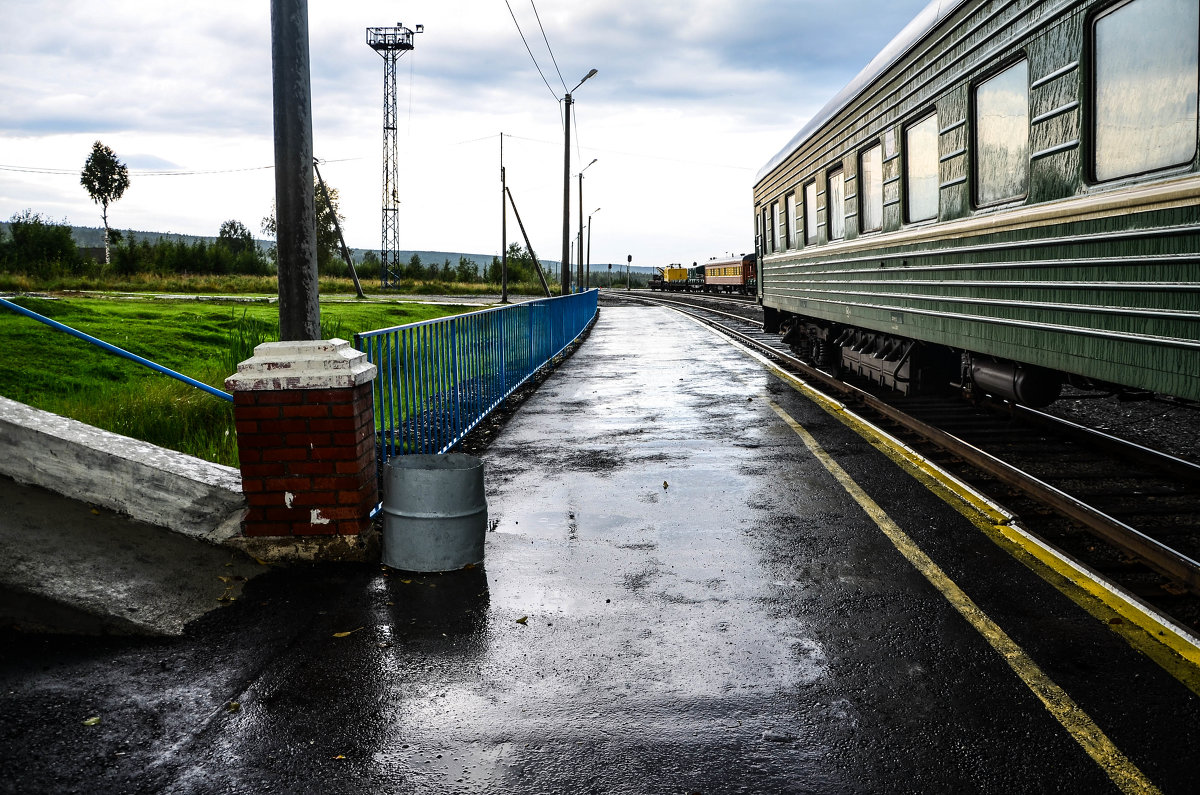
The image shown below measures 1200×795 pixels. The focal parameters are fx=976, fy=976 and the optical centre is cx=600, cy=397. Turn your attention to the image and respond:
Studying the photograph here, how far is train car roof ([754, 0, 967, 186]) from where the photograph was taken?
7704 mm

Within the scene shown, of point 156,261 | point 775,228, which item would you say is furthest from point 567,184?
point 156,261

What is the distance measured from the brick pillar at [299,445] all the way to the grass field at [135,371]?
2999 mm

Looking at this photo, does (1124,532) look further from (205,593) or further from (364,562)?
(205,593)

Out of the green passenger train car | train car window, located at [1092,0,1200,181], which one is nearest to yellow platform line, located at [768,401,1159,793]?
the green passenger train car

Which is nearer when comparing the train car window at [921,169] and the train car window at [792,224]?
the train car window at [921,169]

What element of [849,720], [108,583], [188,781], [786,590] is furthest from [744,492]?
[188,781]

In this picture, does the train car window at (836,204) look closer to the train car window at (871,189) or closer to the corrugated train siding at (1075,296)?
the train car window at (871,189)

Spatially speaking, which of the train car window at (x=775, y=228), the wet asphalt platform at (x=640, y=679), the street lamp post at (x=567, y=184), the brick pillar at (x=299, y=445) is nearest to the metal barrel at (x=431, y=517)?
the wet asphalt platform at (x=640, y=679)

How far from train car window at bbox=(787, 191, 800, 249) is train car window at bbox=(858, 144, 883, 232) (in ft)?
11.4

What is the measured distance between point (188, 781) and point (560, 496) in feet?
12.9

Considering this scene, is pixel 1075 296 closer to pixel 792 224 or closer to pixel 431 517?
pixel 431 517

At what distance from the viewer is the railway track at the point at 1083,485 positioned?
4641mm

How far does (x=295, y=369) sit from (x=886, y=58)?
6635mm

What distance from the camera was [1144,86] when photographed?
4.76m
